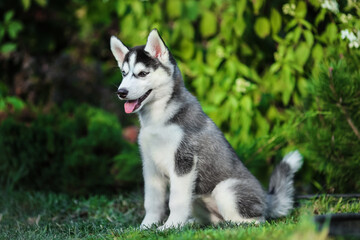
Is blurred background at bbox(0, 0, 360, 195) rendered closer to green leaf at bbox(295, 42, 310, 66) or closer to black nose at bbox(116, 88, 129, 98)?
green leaf at bbox(295, 42, 310, 66)

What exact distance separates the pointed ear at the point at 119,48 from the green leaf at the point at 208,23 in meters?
2.79

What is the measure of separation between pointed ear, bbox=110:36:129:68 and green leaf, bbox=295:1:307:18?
8.17 feet

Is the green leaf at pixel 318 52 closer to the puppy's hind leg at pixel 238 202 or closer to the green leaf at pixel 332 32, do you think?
the green leaf at pixel 332 32

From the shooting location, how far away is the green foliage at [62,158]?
672 cm

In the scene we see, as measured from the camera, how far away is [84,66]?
1100 centimetres

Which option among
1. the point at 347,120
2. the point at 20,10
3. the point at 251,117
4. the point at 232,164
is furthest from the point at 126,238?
the point at 20,10

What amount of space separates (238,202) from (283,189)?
708 mm

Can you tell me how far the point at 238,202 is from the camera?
435cm

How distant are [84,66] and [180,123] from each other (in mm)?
7053

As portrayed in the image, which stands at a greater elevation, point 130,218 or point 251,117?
point 251,117

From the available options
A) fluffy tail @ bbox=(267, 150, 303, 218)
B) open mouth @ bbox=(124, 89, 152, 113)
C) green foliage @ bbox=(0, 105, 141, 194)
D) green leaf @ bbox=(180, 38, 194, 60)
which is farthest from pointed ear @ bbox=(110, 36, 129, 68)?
green leaf @ bbox=(180, 38, 194, 60)

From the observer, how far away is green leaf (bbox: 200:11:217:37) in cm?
721

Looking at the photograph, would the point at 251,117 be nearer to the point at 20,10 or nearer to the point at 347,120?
the point at 347,120

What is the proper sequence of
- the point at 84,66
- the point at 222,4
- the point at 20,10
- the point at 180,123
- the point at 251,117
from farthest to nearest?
1. the point at 84,66
2. the point at 20,10
3. the point at 222,4
4. the point at 251,117
5. the point at 180,123
